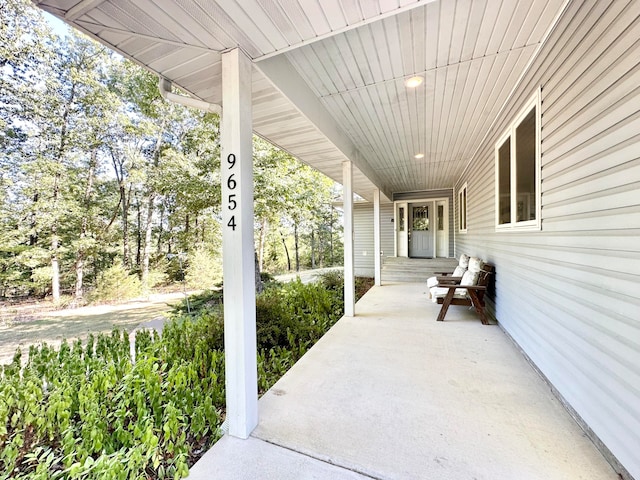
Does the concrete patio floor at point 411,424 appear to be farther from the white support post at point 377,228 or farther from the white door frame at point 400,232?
the white door frame at point 400,232

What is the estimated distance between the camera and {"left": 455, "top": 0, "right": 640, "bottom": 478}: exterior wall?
132cm

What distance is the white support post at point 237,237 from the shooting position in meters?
1.68

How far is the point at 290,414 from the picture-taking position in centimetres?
191

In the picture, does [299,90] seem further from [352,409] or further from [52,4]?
[352,409]

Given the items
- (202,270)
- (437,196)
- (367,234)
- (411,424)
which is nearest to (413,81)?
(411,424)

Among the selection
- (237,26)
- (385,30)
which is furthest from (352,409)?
(385,30)

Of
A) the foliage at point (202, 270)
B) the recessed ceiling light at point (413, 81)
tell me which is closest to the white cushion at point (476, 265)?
the recessed ceiling light at point (413, 81)

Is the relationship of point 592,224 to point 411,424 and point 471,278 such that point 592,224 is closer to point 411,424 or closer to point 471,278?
point 411,424

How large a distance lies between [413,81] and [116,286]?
9593 millimetres

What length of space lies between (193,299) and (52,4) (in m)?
5.61

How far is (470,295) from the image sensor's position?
13.0ft

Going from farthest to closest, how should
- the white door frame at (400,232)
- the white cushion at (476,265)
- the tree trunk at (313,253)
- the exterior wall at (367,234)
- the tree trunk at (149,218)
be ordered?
the tree trunk at (313,253) < the exterior wall at (367,234) < the white door frame at (400,232) < the tree trunk at (149,218) < the white cushion at (476,265)

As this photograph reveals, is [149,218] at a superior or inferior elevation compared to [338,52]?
inferior

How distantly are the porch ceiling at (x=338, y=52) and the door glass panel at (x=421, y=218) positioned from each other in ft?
18.3
